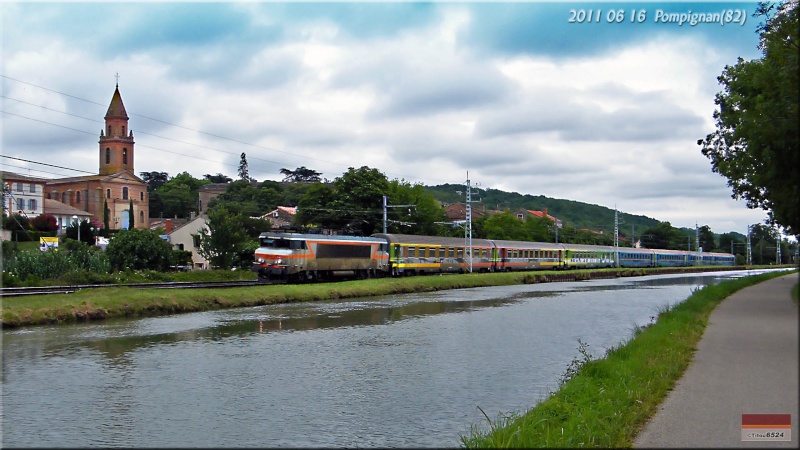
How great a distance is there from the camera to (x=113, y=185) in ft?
348

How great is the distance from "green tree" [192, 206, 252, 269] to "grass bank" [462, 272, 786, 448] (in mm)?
36165

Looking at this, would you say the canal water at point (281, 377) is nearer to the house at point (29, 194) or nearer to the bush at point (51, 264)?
the bush at point (51, 264)

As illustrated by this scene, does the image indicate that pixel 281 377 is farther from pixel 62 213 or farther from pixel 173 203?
pixel 173 203

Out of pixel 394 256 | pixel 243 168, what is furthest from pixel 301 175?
pixel 394 256

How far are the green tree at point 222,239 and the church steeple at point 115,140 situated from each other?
6830 cm

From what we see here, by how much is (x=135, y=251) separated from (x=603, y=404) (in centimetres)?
3862

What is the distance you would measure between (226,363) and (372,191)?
55.7m

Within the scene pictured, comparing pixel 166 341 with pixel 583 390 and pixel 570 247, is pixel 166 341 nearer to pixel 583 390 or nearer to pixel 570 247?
pixel 583 390

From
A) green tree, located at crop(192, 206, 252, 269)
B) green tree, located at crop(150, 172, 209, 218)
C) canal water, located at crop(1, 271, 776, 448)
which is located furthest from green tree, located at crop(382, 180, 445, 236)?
green tree, located at crop(150, 172, 209, 218)

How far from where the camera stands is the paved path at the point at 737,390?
374 centimetres

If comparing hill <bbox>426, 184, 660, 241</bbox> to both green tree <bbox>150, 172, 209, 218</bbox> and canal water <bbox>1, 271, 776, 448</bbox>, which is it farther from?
canal water <bbox>1, 271, 776, 448</bbox>

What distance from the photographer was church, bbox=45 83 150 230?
10600 centimetres

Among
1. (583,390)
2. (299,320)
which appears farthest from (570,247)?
(583,390)

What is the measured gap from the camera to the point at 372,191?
2825 inches
